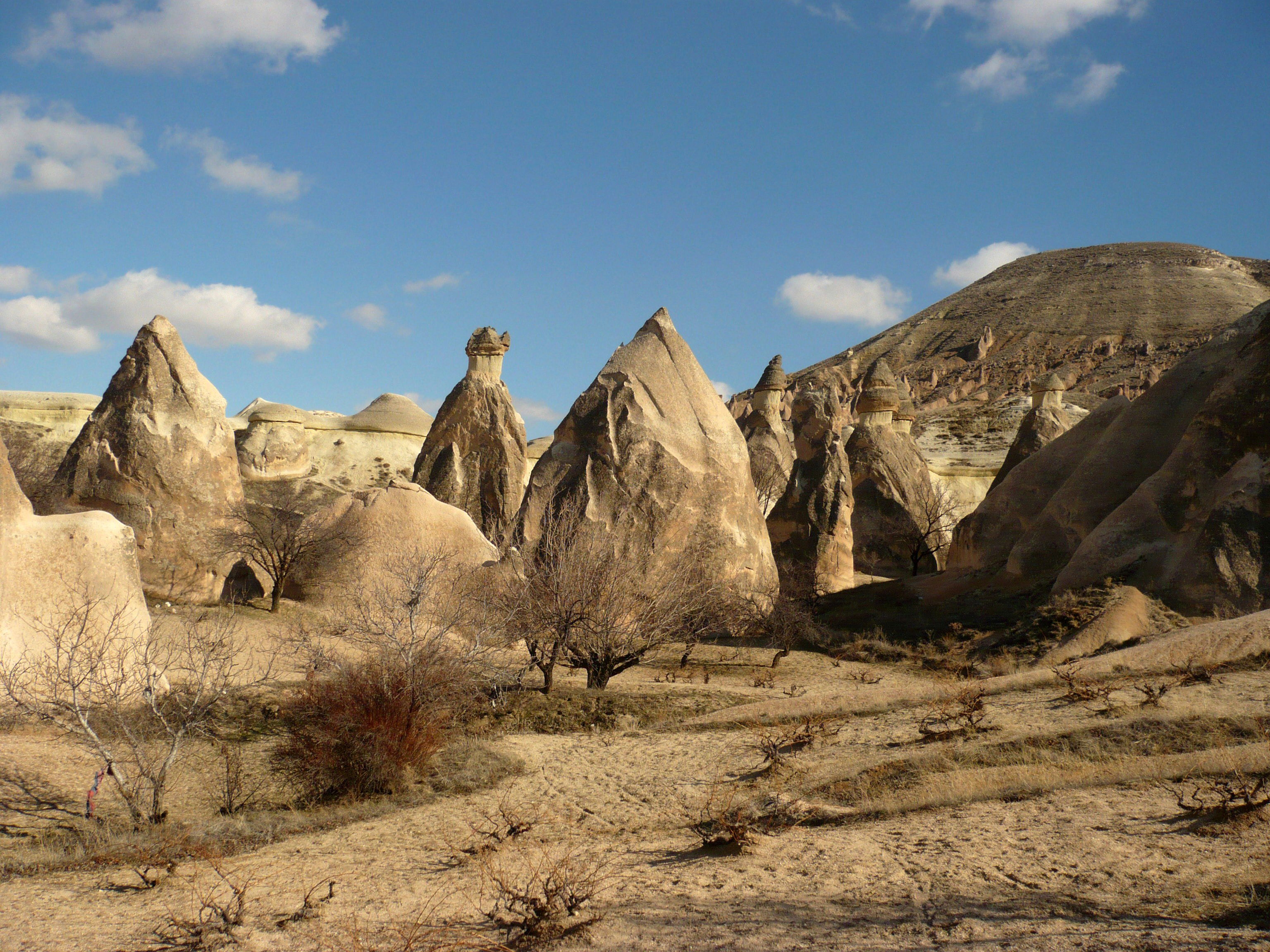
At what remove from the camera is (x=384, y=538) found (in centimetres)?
1424

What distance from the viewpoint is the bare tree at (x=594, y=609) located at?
420 inches

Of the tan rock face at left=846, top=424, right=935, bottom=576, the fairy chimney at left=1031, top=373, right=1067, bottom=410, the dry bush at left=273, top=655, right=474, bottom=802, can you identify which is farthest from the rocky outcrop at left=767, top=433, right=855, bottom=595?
the fairy chimney at left=1031, top=373, right=1067, bottom=410

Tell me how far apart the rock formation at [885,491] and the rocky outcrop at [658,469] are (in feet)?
30.6

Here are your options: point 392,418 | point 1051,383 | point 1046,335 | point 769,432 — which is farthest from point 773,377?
point 1046,335

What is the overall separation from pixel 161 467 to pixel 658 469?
796 cm

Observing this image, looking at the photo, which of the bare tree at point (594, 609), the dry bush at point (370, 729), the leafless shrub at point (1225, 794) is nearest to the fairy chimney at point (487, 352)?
the bare tree at point (594, 609)

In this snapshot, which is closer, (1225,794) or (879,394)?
(1225,794)

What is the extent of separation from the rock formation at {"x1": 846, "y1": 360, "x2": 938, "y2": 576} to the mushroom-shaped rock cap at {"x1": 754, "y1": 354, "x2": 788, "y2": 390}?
3311 millimetres

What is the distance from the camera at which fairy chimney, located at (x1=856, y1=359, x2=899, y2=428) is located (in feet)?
96.3

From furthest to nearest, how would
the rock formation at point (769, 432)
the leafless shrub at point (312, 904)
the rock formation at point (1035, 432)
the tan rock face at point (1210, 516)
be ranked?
1. the rock formation at point (769, 432)
2. the rock formation at point (1035, 432)
3. the tan rock face at point (1210, 516)
4. the leafless shrub at point (312, 904)

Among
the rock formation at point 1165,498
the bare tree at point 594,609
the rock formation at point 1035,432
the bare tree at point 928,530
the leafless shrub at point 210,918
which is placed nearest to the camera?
the leafless shrub at point 210,918

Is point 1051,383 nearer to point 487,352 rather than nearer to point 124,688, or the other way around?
point 487,352

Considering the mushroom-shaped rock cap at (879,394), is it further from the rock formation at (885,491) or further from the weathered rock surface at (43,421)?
the weathered rock surface at (43,421)

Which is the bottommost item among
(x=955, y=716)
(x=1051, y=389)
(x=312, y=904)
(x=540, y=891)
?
(x=312, y=904)
